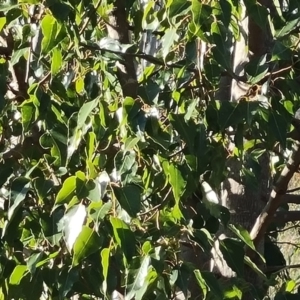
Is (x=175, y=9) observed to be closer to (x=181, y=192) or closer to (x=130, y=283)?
(x=181, y=192)

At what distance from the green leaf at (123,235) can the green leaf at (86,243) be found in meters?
0.03

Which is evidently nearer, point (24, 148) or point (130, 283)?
point (130, 283)

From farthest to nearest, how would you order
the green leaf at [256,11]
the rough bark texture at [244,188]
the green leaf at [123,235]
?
the rough bark texture at [244,188]
the green leaf at [256,11]
the green leaf at [123,235]

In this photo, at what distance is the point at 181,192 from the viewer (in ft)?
3.11

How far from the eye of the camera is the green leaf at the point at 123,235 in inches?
34.7

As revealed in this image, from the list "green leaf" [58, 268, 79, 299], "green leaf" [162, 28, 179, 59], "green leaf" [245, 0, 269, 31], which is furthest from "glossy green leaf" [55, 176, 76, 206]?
"green leaf" [245, 0, 269, 31]

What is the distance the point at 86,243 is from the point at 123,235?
47 millimetres

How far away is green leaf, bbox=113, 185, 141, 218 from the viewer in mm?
885

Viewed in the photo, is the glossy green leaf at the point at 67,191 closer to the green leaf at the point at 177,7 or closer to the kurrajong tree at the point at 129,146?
the kurrajong tree at the point at 129,146

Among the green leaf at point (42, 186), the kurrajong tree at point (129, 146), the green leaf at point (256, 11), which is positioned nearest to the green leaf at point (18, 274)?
the kurrajong tree at point (129, 146)

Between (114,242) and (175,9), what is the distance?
31 centimetres

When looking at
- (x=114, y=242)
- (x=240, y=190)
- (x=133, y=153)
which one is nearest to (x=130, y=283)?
(x=114, y=242)

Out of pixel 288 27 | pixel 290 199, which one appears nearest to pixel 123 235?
pixel 288 27

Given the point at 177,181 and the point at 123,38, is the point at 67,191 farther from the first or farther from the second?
the point at 123,38
